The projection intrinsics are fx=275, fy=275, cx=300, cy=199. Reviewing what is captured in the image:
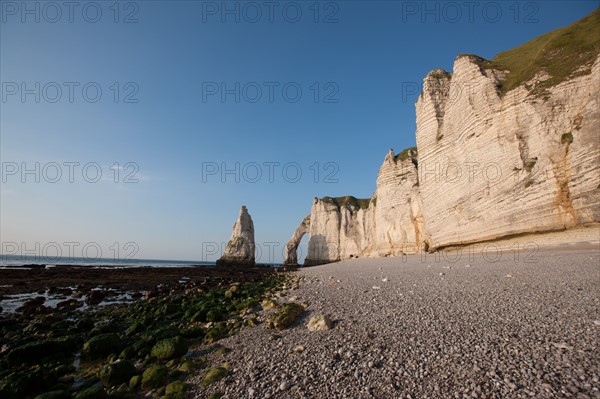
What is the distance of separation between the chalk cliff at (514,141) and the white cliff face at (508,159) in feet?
0.23

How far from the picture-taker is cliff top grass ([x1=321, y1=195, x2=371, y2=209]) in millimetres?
78375

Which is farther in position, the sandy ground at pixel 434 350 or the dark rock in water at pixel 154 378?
the dark rock in water at pixel 154 378

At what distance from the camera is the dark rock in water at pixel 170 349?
6.59 metres

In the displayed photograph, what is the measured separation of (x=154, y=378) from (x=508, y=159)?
29.7 metres

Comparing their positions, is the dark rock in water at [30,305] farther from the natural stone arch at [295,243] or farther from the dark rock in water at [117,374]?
the natural stone arch at [295,243]

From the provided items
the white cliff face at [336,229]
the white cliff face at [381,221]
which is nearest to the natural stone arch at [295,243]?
the white cliff face at [336,229]

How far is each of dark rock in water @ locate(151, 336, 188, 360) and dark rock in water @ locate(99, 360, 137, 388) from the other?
0.75m

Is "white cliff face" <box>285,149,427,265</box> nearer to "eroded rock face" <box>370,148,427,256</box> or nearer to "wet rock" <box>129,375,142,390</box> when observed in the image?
"eroded rock face" <box>370,148,427,256</box>

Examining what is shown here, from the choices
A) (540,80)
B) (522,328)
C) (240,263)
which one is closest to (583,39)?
(540,80)

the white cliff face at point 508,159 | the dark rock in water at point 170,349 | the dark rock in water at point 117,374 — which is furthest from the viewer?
the white cliff face at point 508,159

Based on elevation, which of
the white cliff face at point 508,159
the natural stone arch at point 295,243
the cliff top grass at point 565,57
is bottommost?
the natural stone arch at point 295,243

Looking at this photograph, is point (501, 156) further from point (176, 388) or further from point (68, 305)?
point (68, 305)

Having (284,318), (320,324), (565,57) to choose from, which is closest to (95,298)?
(284,318)

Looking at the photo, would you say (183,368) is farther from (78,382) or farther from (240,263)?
(240,263)
